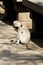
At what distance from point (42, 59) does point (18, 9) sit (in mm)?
4740

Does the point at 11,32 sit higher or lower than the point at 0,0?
lower

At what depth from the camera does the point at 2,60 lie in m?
4.76

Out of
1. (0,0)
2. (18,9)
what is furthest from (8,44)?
(0,0)

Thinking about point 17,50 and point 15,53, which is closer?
point 15,53

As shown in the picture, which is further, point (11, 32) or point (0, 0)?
point (0, 0)

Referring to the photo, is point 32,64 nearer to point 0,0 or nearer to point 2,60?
point 2,60

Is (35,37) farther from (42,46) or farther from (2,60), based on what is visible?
(2,60)

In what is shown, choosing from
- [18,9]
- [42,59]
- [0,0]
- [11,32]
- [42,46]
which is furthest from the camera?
[0,0]

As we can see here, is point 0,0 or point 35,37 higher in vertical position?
point 0,0

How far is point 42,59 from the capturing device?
192 inches

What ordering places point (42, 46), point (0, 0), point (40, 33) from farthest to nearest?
point (0, 0) < point (40, 33) < point (42, 46)

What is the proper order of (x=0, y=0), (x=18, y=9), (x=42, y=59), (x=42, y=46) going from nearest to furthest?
(x=42, y=59) < (x=42, y=46) < (x=18, y=9) < (x=0, y=0)

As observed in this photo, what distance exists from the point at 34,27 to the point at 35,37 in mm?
509

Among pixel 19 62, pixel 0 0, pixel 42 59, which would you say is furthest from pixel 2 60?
pixel 0 0
